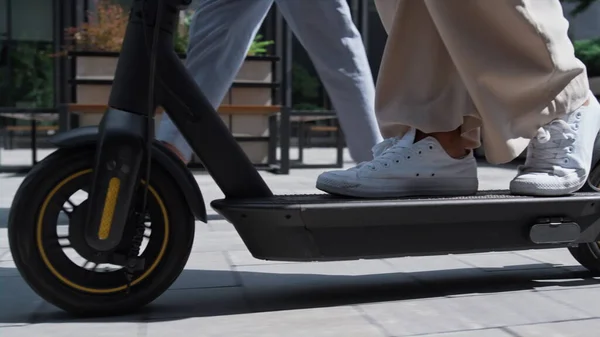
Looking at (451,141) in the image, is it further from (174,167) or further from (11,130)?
(11,130)

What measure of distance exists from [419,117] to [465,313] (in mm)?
571

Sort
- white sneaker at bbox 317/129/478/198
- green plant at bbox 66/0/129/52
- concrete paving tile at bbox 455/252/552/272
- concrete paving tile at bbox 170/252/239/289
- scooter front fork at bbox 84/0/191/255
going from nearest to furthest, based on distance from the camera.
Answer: scooter front fork at bbox 84/0/191/255 < white sneaker at bbox 317/129/478/198 < concrete paving tile at bbox 170/252/239/289 < concrete paving tile at bbox 455/252/552/272 < green plant at bbox 66/0/129/52

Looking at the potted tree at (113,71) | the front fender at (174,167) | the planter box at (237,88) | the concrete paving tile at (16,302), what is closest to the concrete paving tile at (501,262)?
the front fender at (174,167)

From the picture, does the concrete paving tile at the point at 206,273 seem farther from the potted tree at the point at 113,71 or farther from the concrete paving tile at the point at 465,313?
the potted tree at the point at 113,71

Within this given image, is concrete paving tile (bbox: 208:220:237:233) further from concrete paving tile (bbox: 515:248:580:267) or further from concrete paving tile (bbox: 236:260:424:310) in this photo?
concrete paving tile (bbox: 515:248:580:267)

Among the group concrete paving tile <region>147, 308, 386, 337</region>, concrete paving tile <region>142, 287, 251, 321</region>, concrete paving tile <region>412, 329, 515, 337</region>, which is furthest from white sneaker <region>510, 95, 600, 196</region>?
concrete paving tile <region>142, 287, 251, 321</region>

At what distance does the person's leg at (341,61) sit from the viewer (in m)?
3.44

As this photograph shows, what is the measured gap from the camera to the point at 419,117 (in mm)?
2234

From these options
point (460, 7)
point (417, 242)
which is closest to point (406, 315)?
point (417, 242)

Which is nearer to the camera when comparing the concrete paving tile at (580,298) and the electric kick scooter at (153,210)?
the electric kick scooter at (153,210)

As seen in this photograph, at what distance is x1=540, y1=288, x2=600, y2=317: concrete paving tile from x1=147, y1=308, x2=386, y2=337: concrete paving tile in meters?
0.59

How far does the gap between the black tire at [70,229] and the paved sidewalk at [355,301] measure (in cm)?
5

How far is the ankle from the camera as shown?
2275 millimetres

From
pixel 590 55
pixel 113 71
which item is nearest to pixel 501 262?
pixel 113 71
